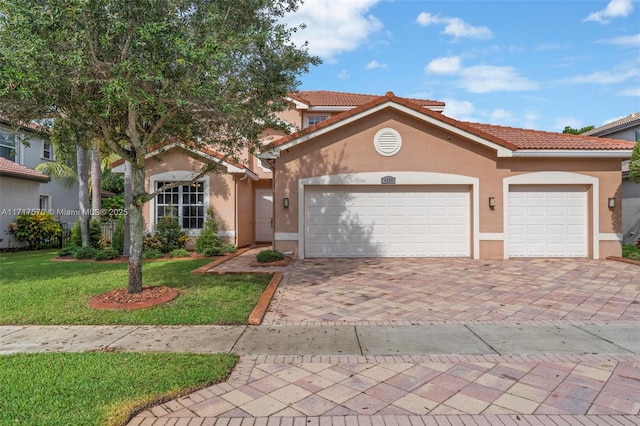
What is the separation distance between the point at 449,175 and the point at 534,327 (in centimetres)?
696

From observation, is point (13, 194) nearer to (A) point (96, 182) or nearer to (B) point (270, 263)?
(A) point (96, 182)

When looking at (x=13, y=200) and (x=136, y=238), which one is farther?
(x=13, y=200)

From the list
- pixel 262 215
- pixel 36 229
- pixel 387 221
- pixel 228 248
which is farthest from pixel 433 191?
pixel 36 229

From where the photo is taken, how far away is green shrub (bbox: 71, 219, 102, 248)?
539 inches

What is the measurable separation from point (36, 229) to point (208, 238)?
895 centimetres

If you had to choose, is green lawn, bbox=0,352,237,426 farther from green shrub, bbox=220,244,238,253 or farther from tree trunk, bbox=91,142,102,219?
tree trunk, bbox=91,142,102,219

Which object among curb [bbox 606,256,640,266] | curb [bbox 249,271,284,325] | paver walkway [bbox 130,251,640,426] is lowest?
paver walkway [bbox 130,251,640,426]

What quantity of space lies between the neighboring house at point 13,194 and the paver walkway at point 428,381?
1544 cm

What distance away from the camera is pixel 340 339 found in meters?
4.74

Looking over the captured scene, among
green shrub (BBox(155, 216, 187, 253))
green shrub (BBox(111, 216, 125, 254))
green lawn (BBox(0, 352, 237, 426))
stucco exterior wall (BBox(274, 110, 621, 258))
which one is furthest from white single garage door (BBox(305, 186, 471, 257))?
green lawn (BBox(0, 352, 237, 426))

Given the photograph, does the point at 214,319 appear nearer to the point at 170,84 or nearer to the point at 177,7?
the point at 170,84

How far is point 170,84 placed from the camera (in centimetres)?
575

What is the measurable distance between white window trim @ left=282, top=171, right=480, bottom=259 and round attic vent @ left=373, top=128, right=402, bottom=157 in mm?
698

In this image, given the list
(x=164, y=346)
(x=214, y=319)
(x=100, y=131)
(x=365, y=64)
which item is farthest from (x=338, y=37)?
(x=164, y=346)
